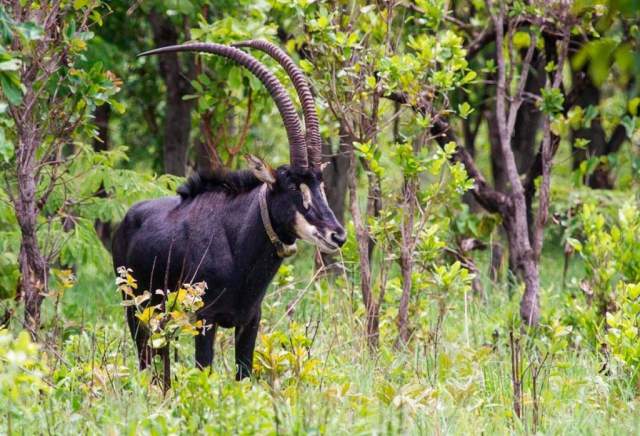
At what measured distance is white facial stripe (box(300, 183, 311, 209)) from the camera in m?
6.39

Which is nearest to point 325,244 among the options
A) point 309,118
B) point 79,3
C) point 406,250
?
point 309,118

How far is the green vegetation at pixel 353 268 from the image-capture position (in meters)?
5.10

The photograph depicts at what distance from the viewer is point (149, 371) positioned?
18.8ft

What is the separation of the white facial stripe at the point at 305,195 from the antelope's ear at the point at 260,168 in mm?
202

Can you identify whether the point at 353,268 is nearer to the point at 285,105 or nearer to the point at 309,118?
the point at 309,118

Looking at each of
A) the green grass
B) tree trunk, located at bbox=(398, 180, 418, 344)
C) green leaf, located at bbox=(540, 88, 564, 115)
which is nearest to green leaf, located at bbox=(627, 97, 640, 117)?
green leaf, located at bbox=(540, 88, 564, 115)

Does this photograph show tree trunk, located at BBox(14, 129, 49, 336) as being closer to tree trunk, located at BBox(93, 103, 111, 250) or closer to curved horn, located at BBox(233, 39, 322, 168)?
curved horn, located at BBox(233, 39, 322, 168)

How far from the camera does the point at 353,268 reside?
868 cm

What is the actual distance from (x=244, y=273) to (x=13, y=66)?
274 centimetres

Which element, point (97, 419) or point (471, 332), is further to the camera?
point (471, 332)

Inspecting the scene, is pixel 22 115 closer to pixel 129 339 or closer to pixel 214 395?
pixel 129 339

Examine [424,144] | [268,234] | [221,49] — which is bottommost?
[268,234]

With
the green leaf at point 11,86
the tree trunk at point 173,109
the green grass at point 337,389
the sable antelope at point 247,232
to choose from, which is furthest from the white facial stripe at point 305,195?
the tree trunk at point 173,109

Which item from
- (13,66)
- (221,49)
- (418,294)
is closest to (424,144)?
(418,294)
